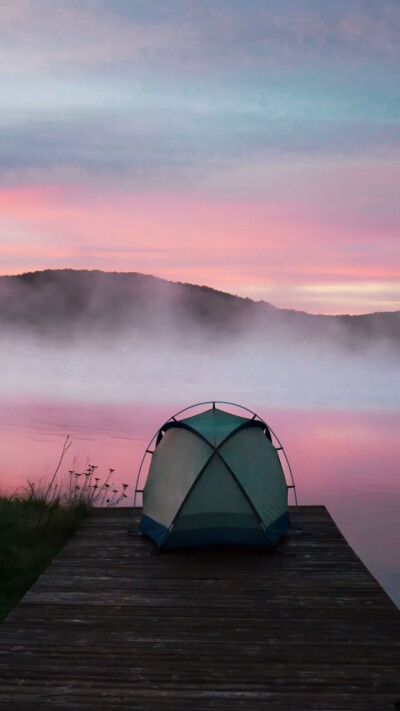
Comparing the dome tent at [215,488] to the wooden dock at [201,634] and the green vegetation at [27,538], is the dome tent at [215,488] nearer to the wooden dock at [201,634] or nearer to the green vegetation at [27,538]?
the wooden dock at [201,634]

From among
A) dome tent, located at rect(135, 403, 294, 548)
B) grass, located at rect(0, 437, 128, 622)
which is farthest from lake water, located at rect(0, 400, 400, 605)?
dome tent, located at rect(135, 403, 294, 548)

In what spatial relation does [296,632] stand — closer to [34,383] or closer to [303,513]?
[303,513]

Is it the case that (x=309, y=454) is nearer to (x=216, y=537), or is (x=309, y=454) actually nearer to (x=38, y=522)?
(x=38, y=522)

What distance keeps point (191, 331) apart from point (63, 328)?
39.3 m

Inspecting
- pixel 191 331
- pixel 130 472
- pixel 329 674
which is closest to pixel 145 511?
pixel 329 674

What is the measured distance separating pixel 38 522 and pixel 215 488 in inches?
114

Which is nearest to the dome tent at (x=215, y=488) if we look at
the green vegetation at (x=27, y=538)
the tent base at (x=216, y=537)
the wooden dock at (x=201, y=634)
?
the tent base at (x=216, y=537)

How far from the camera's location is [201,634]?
8.94m

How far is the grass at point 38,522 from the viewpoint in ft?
38.1

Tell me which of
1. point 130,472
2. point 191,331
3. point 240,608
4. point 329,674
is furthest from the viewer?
point 191,331

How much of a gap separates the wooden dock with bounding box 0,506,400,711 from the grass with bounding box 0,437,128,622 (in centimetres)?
46

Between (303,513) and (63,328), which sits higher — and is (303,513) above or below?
below

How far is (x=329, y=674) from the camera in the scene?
7.97 m

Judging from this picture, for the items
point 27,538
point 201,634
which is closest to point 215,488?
point 27,538
